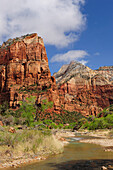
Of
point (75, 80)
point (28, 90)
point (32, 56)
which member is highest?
point (32, 56)

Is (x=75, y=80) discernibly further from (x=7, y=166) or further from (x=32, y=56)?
(x=7, y=166)

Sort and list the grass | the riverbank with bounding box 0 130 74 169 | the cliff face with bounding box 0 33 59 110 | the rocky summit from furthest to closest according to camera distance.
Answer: the rocky summit → the cliff face with bounding box 0 33 59 110 → the grass → the riverbank with bounding box 0 130 74 169

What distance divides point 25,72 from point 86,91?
4906cm

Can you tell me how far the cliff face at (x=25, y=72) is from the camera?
9244 centimetres

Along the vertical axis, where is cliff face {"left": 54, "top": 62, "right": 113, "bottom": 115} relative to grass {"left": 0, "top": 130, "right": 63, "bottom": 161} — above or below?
above

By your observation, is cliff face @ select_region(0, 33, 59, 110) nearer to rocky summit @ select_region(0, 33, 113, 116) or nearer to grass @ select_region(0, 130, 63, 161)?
rocky summit @ select_region(0, 33, 113, 116)

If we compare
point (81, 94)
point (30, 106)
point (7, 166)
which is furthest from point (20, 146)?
point (81, 94)

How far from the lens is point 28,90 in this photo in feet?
305

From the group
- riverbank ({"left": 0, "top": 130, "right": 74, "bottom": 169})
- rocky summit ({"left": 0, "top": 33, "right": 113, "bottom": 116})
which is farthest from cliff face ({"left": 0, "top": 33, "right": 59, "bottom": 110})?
riverbank ({"left": 0, "top": 130, "right": 74, "bottom": 169})

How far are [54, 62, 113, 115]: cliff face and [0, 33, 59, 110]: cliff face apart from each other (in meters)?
22.8

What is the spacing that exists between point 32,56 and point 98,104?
195ft

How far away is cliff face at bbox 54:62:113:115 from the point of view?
119250 millimetres

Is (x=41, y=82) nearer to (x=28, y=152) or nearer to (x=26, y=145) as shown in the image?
(x=26, y=145)

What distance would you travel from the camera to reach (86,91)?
130625 mm
